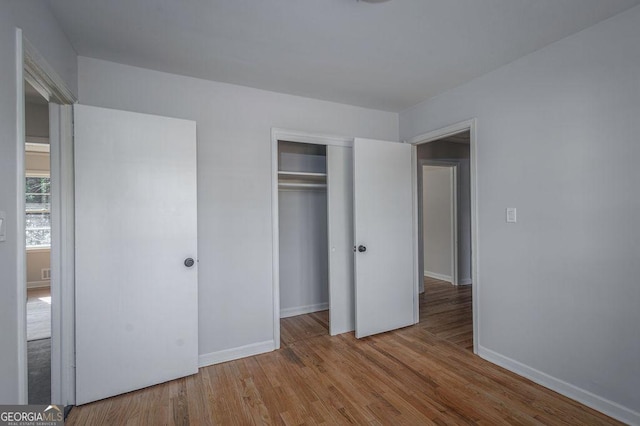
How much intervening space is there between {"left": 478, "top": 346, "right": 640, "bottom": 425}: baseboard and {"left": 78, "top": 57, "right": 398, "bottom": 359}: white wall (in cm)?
203

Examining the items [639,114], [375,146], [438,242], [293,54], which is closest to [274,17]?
[293,54]

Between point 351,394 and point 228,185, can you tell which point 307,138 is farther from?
point 351,394

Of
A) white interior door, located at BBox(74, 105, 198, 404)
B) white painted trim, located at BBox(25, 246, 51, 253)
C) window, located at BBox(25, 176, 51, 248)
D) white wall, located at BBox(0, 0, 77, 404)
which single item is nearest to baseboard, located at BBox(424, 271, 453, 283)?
white interior door, located at BBox(74, 105, 198, 404)

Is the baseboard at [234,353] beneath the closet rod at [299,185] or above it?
beneath

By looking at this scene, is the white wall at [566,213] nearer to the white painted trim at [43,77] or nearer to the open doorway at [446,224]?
the open doorway at [446,224]

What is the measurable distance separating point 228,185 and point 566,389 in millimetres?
3030

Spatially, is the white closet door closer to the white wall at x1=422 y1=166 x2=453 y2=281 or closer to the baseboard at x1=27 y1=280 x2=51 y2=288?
the white wall at x1=422 y1=166 x2=453 y2=281

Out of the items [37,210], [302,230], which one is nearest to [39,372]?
[302,230]

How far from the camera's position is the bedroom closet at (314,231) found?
3.28 metres

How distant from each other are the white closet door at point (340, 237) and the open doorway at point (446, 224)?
1312mm

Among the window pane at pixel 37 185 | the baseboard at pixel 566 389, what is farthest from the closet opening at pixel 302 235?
Result: the window pane at pixel 37 185

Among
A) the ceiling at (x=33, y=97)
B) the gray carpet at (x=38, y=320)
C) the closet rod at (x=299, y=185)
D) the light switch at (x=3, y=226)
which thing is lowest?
the gray carpet at (x=38, y=320)

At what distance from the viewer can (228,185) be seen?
273 centimetres

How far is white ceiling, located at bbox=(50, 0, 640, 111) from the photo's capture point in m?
1.76
